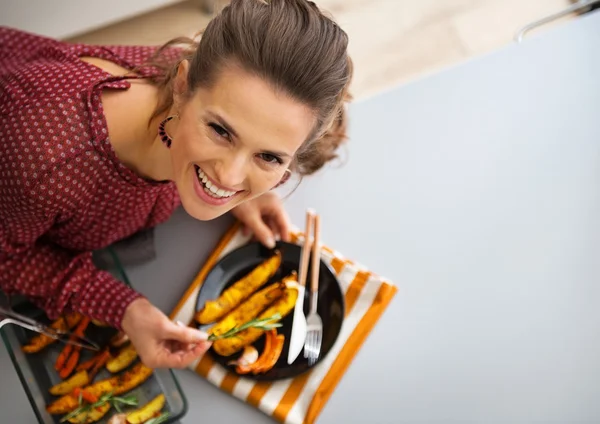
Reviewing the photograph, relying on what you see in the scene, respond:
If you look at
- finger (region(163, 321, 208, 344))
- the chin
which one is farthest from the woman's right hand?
the chin

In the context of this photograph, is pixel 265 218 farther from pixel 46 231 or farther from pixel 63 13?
pixel 63 13

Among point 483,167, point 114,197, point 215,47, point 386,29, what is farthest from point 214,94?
point 386,29

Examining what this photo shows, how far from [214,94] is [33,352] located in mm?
527

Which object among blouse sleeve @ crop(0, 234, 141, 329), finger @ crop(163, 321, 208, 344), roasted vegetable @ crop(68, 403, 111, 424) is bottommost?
roasted vegetable @ crop(68, 403, 111, 424)

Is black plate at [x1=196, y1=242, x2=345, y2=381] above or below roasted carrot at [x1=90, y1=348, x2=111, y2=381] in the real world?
above

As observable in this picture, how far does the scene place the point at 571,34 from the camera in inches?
44.5

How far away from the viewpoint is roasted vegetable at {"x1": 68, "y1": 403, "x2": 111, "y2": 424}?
2.84 ft

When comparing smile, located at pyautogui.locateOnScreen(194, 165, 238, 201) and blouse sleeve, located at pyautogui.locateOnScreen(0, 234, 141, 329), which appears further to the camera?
blouse sleeve, located at pyautogui.locateOnScreen(0, 234, 141, 329)

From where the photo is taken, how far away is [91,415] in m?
0.87

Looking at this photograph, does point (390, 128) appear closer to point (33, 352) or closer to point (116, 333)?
point (116, 333)

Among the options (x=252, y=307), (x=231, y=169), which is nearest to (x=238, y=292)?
(x=252, y=307)

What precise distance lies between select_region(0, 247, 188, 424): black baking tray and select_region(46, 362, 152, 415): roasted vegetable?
0.03 ft

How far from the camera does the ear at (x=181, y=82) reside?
0.70m

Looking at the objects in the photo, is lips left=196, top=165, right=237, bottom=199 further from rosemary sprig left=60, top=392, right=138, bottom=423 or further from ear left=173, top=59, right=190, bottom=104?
rosemary sprig left=60, top=392, right=138, bottom=423
